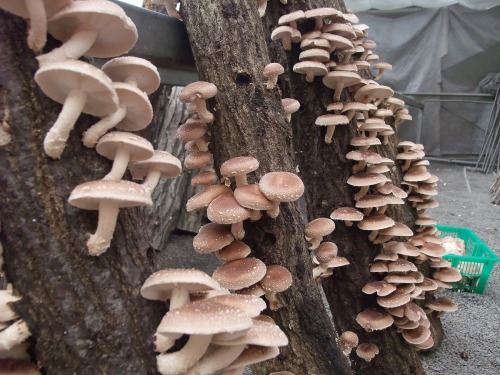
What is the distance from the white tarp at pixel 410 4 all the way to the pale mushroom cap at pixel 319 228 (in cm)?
938

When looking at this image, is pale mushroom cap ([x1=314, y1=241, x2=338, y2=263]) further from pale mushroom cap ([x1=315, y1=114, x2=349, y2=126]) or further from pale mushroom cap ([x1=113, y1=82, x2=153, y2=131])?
pale mushroom cap ([x1=113, y1=82, x2=153, y2=131])

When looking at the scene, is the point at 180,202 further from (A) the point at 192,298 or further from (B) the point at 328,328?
(A) the point at 192,298

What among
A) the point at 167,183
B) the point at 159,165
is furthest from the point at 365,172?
the point at 167,183

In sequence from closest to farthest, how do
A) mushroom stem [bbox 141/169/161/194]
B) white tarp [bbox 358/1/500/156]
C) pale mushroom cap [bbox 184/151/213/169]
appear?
1. mushroom stem [bbox 141/169/161/194]
2. pale mushroom cap [bbox 184/151/213/169]
3. white tarp [bbox 358/1/500/156]

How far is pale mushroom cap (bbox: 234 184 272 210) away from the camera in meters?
1.46

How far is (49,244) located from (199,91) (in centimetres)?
89

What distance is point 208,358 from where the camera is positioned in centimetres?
101

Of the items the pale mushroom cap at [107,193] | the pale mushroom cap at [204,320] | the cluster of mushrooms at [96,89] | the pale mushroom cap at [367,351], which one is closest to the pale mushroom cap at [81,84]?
the cluster of mushrooms at [96,89]

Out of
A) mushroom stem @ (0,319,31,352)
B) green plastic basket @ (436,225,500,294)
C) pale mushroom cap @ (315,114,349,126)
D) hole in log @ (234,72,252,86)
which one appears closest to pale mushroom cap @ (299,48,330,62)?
pale mushroom cap @ (315,114,349,126)

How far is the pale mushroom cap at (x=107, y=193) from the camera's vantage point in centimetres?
84

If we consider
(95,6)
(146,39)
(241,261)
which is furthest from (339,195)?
(95,6)

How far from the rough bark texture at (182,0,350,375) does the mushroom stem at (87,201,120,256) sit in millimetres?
793

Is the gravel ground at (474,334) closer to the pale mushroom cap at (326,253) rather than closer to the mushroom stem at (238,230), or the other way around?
the pale mushroom cap at (326,253)

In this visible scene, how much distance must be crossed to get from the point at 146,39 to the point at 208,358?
1.23 m
